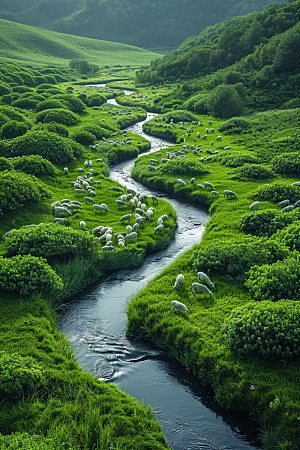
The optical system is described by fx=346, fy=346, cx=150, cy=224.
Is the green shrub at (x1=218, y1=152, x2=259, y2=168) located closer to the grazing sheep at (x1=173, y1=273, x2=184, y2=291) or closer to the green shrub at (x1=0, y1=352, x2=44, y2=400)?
the grazing sheep at (x1=173, y1=273, x2=184, y2=291)

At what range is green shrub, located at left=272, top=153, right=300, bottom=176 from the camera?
24578 millimetres

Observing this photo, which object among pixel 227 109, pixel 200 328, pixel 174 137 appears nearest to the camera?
pixel 200 328

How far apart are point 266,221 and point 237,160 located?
12.5 metres

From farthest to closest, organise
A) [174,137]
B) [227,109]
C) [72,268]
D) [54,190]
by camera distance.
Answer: [227,109] → [174,137] → [54,190] → [72,268]

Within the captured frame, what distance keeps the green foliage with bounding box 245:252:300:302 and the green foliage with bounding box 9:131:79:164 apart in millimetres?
19611

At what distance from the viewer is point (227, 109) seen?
148 feet

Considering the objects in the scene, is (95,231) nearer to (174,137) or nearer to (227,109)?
(174,137)

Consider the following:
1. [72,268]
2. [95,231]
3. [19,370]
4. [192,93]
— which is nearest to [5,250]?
[72,268]

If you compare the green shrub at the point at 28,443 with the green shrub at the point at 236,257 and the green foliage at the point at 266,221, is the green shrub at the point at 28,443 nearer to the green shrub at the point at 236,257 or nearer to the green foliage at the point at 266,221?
the green shrub at the point at 236,257


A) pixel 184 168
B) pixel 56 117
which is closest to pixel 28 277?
pixel 184 168

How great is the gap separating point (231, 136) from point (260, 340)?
30.4 meters

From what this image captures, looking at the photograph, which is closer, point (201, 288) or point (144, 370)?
point (144, 370)

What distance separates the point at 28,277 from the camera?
40.7 feet

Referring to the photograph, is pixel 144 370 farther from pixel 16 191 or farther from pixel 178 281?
pixel 16 191
